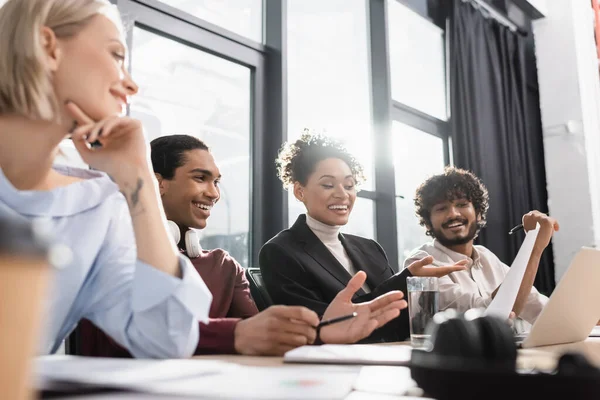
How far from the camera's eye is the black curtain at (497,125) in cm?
411

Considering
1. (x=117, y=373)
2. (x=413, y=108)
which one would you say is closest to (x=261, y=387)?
(x=117, y=373)

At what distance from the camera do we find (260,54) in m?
3.02

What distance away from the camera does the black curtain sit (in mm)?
4109

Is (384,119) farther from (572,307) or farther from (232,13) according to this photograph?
(572,307)

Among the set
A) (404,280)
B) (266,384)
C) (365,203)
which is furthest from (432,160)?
(266,384)

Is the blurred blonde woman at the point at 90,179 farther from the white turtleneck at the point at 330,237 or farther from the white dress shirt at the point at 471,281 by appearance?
the white dress shirt at the point at 471,281

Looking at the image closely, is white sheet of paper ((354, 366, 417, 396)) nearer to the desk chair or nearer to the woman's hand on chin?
the woman's hand on chin

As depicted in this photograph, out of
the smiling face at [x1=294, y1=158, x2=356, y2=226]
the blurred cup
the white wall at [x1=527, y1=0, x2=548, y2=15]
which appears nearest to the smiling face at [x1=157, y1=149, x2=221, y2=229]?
the smiling face at [x1=294, y1=158, x2=356, y2=226]

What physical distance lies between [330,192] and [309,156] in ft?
0.65

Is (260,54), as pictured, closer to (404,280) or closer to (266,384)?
(404,280)

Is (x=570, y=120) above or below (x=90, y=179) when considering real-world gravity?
above

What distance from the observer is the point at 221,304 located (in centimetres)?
173

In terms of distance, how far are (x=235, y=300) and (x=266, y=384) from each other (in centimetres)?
135

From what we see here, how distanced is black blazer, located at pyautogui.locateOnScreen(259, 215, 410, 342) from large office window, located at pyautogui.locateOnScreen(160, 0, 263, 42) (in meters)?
1.34
